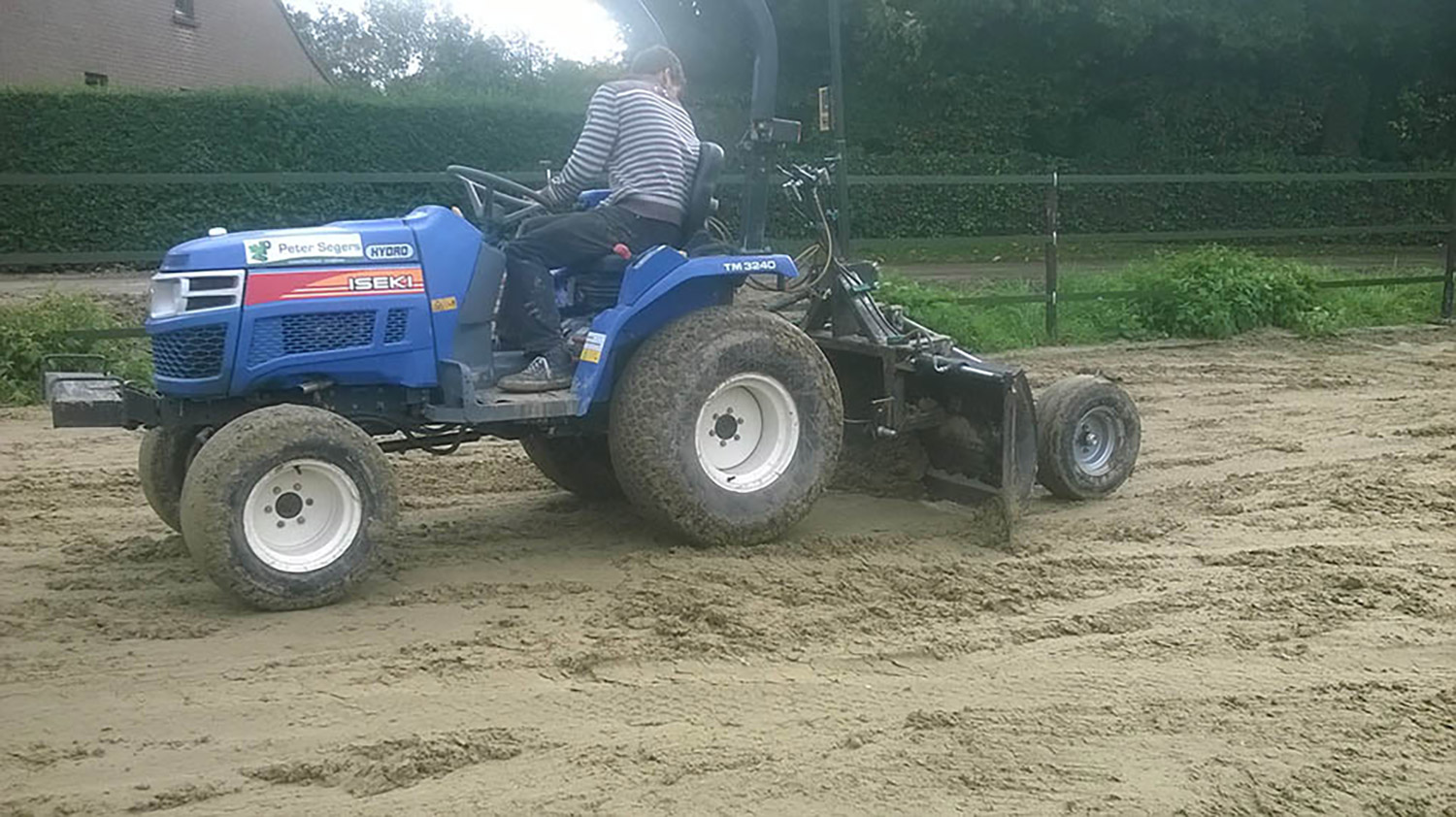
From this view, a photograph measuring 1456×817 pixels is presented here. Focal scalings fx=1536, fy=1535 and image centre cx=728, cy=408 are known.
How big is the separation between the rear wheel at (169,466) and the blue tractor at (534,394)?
10 mm

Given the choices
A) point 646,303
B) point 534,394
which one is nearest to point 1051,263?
point 646,303

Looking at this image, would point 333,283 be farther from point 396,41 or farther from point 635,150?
point 396,41

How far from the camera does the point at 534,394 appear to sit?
5.66 m

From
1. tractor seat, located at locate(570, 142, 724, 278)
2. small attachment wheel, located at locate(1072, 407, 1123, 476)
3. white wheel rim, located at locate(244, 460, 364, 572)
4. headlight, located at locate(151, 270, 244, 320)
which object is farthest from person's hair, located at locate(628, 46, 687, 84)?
small attachment wheel, located at locate(1072, 407, 1123, 476)

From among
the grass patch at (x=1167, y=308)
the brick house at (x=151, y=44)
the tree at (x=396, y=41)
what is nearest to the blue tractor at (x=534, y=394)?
the grass patch at (x=1167, y=308)

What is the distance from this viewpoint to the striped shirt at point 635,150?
583 centimetres

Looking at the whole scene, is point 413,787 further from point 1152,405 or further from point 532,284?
point 1152,405

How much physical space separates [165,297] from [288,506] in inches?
33.4

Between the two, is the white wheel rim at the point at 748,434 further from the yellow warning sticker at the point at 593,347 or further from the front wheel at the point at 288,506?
the front wheel at the point at 288,506

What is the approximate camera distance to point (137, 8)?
24781 millimetres

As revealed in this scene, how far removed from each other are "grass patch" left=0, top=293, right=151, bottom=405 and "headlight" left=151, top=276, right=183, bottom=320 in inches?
173

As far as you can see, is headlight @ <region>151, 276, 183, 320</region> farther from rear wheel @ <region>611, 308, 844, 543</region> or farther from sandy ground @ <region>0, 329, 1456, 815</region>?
rear wheel @ <region>611, 308, 844, 543</region>

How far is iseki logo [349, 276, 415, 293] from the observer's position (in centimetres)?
533

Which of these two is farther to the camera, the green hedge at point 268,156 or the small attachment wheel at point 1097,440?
the green hedge at point 268,156
